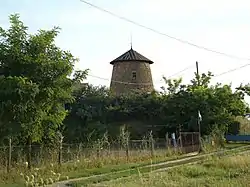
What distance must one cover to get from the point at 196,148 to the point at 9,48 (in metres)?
17.0

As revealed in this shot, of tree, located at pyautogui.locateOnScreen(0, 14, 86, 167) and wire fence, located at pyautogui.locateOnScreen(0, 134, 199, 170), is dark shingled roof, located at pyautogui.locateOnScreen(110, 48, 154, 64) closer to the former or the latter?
wire fence, located at pyautogui.locateOnScreen(0, 134, 199, 170)

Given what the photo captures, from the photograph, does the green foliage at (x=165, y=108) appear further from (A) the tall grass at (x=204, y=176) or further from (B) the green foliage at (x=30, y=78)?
(B) the green foliage at (x=30, y=78)

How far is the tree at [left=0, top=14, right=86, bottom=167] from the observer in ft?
59.0

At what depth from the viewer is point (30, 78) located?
1862 centimetres

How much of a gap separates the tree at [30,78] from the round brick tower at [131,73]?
40.2 metres

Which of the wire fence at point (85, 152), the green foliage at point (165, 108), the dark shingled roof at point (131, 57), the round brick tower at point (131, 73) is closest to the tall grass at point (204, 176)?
the wire fence at point (85, 152)

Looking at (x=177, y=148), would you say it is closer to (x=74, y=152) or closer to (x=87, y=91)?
(x=74, y=152)

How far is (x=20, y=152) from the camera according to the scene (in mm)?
18906

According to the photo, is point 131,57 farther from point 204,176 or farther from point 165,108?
point 204,176

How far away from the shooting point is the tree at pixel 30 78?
17984mm

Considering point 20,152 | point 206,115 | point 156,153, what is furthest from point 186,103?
point 20,152

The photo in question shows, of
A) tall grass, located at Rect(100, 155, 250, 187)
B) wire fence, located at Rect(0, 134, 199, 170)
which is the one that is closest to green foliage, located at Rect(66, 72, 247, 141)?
wire fence, located at Rect(0, 134, 199, 170)

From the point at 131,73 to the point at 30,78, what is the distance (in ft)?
139

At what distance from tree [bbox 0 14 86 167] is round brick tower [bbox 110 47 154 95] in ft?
132
